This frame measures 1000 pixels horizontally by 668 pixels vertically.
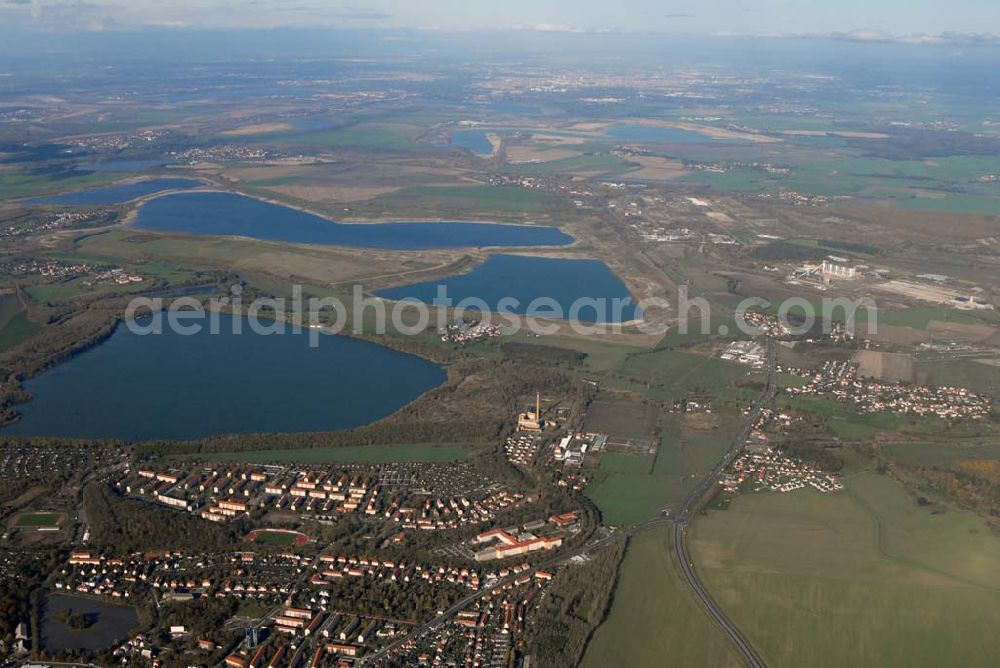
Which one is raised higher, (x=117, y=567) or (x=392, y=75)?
(x=392, y=75)

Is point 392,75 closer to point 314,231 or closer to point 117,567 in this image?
point 314,231

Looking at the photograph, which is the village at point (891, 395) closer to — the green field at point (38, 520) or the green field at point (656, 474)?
the green field at point (656, 474)

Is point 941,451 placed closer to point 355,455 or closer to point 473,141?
point 355,455

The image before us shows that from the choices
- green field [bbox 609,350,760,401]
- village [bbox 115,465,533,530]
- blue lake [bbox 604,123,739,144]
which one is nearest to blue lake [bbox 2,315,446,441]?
village [bbox 115,465,533,530]

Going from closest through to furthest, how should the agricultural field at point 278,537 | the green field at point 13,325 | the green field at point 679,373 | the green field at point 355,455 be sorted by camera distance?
the agricultural field at point 278,537 → the green field at point 355,455 → the green field at point 679,373 → the green field at point 13,325

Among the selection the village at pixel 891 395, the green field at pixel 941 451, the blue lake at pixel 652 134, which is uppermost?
the blue lake at pixel 652 134

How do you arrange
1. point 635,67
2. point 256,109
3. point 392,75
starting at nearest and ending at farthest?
point 256,109, point 392,75, point 635,67

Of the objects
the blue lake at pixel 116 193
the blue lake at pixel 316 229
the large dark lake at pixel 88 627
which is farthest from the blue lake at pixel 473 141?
the large dark lake at pixel 88 627

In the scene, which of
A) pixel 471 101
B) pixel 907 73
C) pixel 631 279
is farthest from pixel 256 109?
pixel 907 73
